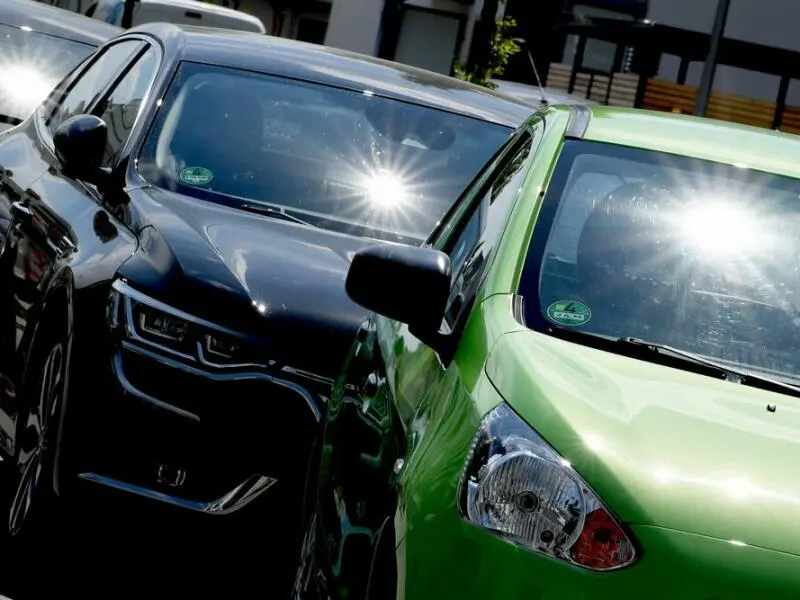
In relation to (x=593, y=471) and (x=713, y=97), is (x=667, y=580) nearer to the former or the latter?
(x=593, y=471)

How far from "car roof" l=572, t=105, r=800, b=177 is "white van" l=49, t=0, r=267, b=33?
21126 millimetres

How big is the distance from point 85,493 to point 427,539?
2.32m

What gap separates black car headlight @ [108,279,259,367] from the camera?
207 inches

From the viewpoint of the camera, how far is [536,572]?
9.70 feet

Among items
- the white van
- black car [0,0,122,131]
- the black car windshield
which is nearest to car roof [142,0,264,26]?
the white van

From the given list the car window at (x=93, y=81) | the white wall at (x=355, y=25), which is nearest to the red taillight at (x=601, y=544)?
the car window at (x=93, y=81)

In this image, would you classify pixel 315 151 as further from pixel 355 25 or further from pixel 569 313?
pixel 355 25

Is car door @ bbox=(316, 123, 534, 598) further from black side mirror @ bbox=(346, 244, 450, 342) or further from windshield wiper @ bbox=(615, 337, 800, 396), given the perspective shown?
windshield wiper @ bbox=(615, 337, 800, 396)

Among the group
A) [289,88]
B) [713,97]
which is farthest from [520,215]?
[713,97]

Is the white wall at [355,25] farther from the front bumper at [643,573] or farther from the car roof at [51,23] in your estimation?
the front bumper at [643,573]

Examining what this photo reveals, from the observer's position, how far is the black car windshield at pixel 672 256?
3.86 m

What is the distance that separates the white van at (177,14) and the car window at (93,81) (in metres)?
17.8

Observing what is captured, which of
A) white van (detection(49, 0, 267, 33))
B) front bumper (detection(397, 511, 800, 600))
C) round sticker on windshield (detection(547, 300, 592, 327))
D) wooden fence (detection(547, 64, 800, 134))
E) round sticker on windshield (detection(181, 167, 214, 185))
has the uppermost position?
round sticker on windshield (detection(547, 300, 592, 327))

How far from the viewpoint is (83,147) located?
636 centimetres
